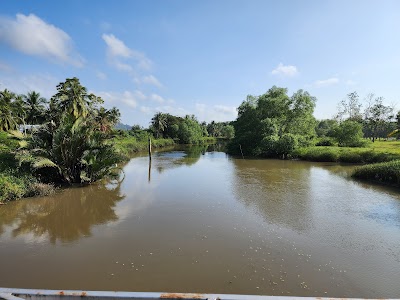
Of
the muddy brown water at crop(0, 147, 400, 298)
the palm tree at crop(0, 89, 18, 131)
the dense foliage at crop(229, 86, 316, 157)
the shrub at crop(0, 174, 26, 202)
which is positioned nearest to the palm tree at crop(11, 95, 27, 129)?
the palm tree at crop(0, 89, 18, 131)

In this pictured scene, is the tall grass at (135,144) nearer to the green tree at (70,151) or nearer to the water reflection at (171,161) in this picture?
the water reflection at (171,161)

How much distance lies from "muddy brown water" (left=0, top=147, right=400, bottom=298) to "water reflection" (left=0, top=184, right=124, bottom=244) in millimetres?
37

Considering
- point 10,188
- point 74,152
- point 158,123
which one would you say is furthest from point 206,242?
point 158,123

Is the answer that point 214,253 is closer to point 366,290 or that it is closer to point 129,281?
point 129,281

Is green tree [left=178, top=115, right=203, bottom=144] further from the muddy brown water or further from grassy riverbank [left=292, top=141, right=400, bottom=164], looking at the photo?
the muddy brown water

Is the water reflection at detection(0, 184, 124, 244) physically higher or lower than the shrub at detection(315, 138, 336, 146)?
lower

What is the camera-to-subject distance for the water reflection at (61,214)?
834 centimetres

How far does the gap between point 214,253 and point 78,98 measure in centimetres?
3256

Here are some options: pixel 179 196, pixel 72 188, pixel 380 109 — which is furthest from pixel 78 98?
pixel 380 109

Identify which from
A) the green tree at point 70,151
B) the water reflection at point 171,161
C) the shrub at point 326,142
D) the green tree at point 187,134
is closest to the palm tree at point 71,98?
the water reflection at point 171,161

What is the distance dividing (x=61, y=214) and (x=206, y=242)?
5.79 metres

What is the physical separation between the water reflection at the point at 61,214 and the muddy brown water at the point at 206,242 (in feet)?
0.12

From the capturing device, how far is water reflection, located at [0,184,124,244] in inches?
328

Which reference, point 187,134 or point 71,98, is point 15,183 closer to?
point 71,98
